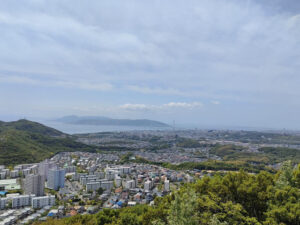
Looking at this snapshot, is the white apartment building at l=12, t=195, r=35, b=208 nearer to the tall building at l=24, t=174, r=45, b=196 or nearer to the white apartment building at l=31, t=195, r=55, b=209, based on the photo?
the white apartment building at l=31, t=195, r=55, b=209

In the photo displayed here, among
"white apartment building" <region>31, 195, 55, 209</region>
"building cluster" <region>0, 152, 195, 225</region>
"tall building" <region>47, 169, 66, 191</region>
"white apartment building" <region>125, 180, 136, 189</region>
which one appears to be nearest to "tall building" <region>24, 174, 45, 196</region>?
"building cluster" <region>0, 152, 195, 225</region>

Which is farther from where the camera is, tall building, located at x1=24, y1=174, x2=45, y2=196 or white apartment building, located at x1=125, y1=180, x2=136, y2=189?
white apartment building, located at x1=125, y1=180, x2=136, y2=189

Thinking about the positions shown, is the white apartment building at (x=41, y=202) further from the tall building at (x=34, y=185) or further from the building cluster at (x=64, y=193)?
the tall building at (x=34, y=185)

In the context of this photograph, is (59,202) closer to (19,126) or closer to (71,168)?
(71,168)

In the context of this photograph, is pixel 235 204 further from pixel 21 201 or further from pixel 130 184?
pixel 21 201

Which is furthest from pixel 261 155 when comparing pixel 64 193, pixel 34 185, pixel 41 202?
pixel 34 185
